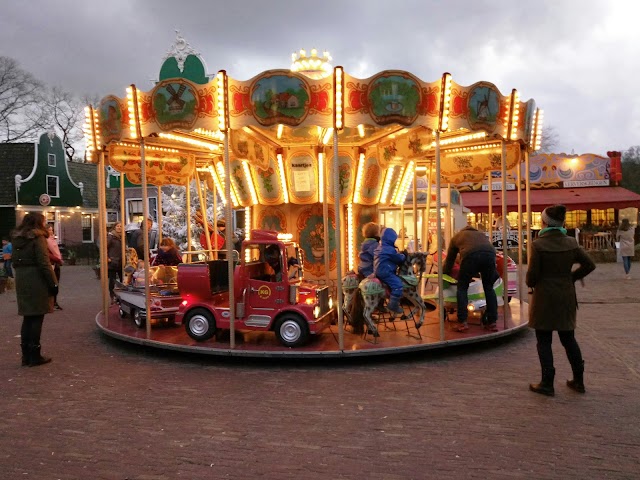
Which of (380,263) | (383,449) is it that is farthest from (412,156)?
(383,449)

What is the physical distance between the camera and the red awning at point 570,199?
2592cm

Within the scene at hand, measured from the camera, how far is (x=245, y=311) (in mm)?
7523

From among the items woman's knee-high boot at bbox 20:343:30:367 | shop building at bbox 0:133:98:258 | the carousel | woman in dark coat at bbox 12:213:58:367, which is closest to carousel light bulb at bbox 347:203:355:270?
the carousel

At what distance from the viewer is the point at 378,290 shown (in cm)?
732

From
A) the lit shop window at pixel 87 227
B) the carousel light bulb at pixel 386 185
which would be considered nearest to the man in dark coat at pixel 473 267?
the carousel light bulb at pixel 386 185

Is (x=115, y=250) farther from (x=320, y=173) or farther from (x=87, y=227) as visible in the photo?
(x=87, y=227)

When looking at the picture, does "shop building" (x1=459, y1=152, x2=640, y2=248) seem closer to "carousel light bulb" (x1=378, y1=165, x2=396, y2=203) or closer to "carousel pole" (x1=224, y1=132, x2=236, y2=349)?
"carousel light bulb" (x1=378, y1=165, x2=396, y2=203)

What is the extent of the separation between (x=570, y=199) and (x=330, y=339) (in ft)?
75.3

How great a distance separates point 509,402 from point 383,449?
1.79 meters

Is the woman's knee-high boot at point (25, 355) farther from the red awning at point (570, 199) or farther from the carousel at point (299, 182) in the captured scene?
the red awning at point (570, 199)

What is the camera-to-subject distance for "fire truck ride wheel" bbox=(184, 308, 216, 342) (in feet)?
25.1

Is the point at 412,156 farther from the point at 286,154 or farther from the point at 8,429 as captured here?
the point at 8,429

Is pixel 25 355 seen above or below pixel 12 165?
below

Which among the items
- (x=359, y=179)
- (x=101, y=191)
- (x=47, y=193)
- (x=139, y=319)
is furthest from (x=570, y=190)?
(x=47, y=193)
